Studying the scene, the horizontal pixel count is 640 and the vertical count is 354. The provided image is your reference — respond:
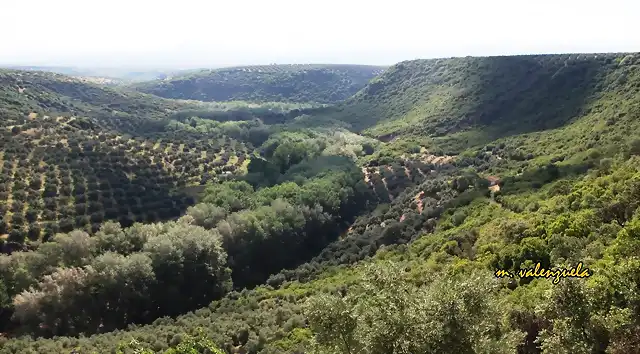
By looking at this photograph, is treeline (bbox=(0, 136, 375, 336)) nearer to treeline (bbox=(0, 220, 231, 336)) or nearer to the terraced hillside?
treeline (bbox=(0, 220, 231, 336))

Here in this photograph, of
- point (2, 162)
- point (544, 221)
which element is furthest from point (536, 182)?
point (2, 162)

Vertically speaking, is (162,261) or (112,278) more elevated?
(112,278)

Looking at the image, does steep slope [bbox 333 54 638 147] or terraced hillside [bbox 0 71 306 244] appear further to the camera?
steep slope [bbox 333 54 638 147]

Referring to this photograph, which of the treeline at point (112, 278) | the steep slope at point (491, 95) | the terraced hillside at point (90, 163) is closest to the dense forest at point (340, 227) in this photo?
→ the treeline at point (112, 278)

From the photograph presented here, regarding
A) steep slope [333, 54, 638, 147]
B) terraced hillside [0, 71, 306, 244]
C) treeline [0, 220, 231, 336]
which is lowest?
treeline [0, 220, 231, 336]

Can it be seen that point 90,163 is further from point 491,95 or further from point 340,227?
point 491,95

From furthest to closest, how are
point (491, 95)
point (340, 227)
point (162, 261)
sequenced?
1. point (491, 95)
2. point (340, 227)
3. point (162, 261)

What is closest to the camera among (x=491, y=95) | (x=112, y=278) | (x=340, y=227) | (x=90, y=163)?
(x=112, y=278)

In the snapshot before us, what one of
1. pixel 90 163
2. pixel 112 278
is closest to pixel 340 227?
pixel 112 278

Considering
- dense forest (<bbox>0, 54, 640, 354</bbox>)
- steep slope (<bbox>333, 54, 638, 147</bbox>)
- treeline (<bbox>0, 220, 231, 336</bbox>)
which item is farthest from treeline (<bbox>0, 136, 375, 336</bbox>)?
steep slope (<bbox>333, 54, 638, 147</bbox>)

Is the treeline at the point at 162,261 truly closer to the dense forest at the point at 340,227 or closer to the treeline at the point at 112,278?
the treeline at the point at 112,278
